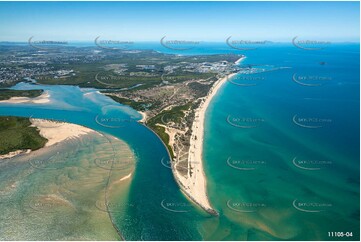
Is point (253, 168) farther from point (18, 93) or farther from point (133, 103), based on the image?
point (18, 93)

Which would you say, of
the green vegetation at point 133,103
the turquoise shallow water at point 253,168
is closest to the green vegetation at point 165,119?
the turquoise shallow water at point 253,168

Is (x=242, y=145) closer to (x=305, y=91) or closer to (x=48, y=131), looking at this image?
(x=48, y=131)

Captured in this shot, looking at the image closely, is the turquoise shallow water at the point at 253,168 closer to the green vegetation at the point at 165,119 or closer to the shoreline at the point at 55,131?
the green vegetation at the point at 165,119

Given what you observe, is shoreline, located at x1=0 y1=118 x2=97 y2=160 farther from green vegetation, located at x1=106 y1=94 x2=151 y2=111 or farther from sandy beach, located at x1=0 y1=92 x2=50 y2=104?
sandy beach, located at x1=0 y1=92 x2=50 y2=104

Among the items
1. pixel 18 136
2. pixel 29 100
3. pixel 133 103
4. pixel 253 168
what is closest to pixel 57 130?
pixel 18 136

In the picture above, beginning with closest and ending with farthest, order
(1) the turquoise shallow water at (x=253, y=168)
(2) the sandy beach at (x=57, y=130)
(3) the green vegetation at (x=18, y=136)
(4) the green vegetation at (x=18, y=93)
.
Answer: (1) the turquoise shallow water at (x=253, y=168) → (3) the green vegetation at (x=18, y=136) → (2) the sandy beach at (x=57, y=130) → (4) the green vegetation at (x=18, y=93)

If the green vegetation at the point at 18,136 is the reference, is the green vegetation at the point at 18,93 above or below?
above

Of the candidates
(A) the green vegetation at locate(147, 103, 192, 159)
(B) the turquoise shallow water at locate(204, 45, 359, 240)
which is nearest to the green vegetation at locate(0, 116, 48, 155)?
(A) the green vegetation at locate(147, 103, 192, 159)
